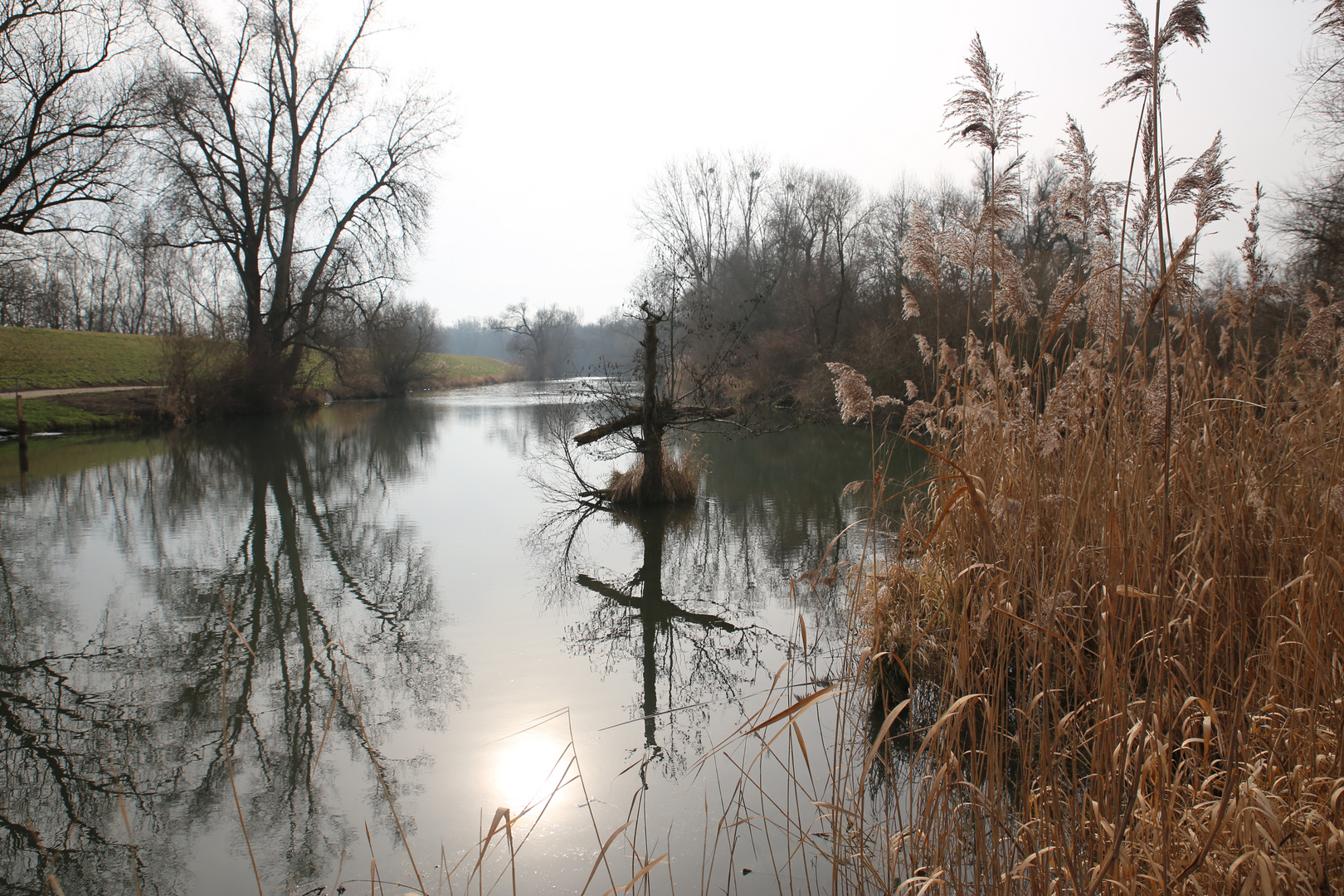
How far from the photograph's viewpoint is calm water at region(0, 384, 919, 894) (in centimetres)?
266

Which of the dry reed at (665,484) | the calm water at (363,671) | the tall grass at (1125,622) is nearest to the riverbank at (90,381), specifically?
the calm water at (363,671)

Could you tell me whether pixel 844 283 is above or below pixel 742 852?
above

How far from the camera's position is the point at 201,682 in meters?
3.99

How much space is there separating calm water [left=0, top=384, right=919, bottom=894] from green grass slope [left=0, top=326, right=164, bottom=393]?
12.6 metres

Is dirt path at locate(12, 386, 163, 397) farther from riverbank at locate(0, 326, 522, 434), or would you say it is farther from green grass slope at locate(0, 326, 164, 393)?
green grass slope at locate(0, 326, 164, 393)

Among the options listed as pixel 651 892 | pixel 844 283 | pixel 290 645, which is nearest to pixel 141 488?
pixel 290 645

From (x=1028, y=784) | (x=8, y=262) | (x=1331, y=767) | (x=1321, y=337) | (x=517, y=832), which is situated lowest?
(x=517, y=832)

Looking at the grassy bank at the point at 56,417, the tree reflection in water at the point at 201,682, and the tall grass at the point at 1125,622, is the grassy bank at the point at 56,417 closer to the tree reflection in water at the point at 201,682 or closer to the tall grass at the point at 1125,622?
the tree reflection in water at the point at 201,682

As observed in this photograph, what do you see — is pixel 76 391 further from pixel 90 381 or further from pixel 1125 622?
pixel 1125 622

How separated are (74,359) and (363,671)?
2382 centimetres

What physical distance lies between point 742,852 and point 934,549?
5.70 ft

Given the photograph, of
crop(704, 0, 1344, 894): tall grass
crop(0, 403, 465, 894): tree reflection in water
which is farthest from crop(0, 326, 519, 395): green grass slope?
crop(704, 0, 1344, 894): tall grass

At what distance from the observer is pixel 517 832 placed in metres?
2.73

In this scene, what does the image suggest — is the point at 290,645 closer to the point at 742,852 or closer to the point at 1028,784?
the point at 742,852
